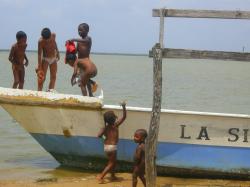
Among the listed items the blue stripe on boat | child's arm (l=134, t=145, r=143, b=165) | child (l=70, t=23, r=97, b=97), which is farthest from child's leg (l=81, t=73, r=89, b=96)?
Result: child's arm (l=134, t=145, r=143, b=165)

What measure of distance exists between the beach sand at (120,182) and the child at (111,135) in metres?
0.23

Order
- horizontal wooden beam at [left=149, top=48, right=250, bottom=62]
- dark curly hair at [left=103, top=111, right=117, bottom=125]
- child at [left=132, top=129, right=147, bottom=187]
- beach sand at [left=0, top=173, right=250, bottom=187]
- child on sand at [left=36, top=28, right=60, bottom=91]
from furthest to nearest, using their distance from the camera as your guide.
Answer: child on sand at [left=36, top=28, right=60, bottom=91] < beach sand at [left=0, top=173, right=250, bottom=187] < dark curly hair at [left=103, top=111, right=117, bottom=125] < child at [left=132, top=129, right=147, bottom=187] < horizontal wooden beam at [left=149, top=48, right=250, bottom=62]

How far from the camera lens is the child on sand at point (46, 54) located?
775 cm

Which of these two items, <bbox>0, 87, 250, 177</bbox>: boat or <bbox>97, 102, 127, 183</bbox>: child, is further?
<bbox>0, 87, 250, 177</bbox>: boat

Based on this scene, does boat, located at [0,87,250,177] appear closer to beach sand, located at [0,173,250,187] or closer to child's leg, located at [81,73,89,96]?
beach sand, located at [0,173,250,187]

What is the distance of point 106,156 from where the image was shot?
7676mm

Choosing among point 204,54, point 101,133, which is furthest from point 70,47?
point 204,54

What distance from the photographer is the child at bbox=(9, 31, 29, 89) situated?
8000mm

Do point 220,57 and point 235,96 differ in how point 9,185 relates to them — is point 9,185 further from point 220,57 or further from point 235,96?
point 235,96

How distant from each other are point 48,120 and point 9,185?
108 cm

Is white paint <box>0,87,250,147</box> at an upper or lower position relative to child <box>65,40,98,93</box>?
lower

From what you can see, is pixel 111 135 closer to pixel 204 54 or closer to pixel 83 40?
pixel 83 40

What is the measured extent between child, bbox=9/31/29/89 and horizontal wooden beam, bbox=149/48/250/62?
2.94 metres

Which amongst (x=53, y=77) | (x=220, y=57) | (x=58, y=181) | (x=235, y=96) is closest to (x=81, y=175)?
(x=58, y=181)
